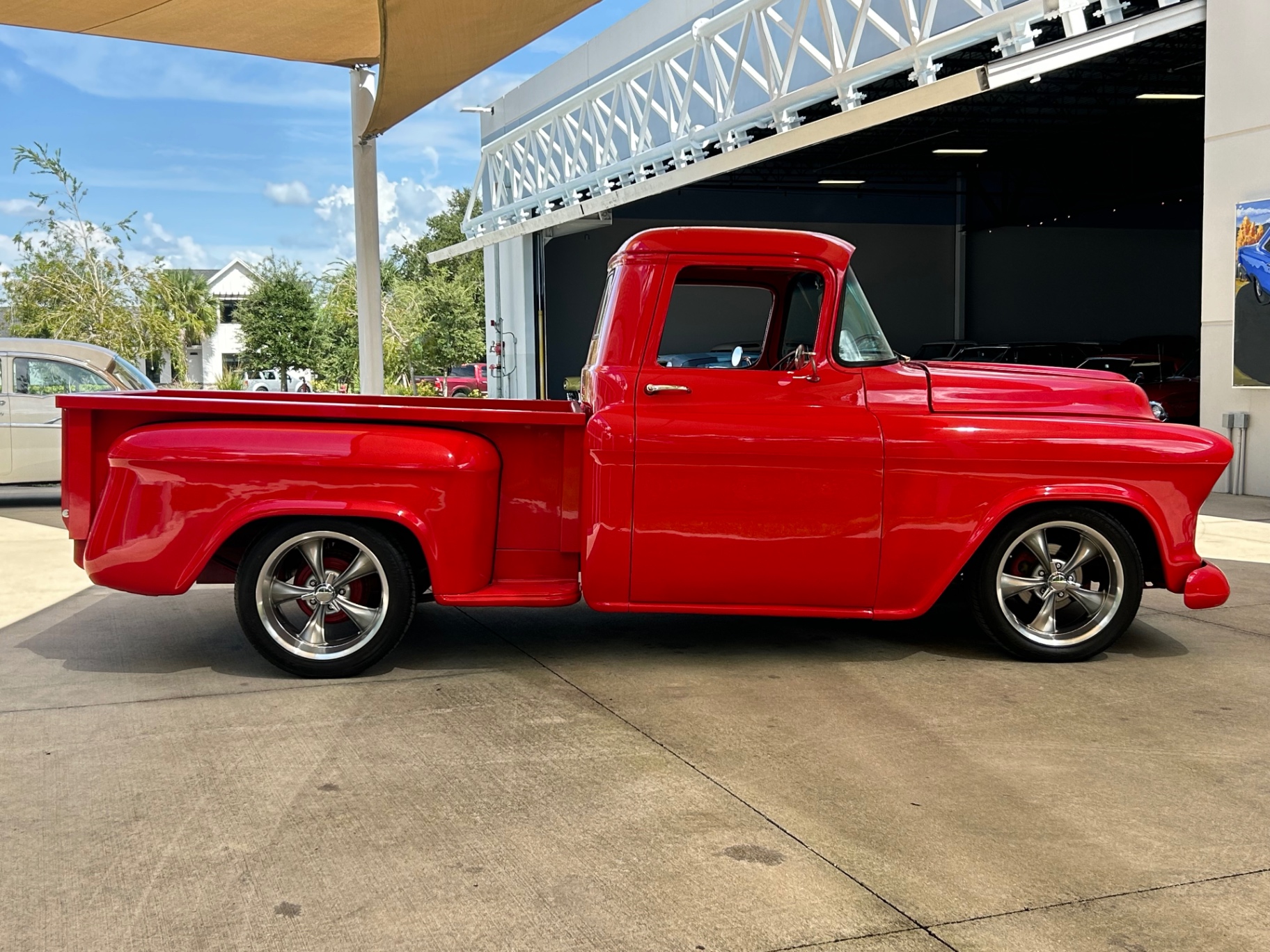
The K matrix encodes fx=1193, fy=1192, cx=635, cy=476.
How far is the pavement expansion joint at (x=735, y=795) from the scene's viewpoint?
3131 millimetres

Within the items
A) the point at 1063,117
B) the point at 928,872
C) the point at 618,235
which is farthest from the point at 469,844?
the point at 618,235

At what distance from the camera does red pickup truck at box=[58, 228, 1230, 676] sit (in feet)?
17.4

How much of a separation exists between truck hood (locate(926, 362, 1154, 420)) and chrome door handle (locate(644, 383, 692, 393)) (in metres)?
1.17

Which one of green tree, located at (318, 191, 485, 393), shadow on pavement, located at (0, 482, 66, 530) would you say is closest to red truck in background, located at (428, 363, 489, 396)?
green tree, located at (318, 191, 485, 393)

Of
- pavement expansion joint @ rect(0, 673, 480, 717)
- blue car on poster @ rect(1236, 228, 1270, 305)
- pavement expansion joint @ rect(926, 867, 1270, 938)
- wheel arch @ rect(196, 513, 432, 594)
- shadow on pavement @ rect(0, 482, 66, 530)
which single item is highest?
blue car on poster @ rect(1236, 228, 1270, 305)

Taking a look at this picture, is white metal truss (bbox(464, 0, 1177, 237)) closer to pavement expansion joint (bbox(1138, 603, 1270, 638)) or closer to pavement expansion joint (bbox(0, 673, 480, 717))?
pavement expansion joint (bbox(1138, 603, 1270, 638))

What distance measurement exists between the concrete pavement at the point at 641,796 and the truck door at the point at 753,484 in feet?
1.47

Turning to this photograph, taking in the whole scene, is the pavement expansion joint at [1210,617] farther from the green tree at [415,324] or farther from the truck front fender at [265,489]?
the green tree at [415,324]

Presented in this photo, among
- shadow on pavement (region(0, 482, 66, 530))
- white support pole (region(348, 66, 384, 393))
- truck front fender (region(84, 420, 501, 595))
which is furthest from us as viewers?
white support pole (region(348, 66, 384, 393))

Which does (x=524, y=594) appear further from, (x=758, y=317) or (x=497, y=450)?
(x=758, y=317)

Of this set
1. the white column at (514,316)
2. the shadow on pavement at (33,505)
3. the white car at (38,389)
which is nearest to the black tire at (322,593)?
the shadow on pavement at (33,505)

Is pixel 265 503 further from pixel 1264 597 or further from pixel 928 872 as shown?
pixel 1264 597

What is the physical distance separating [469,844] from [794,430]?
254cm

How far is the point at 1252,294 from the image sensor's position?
488 inches
